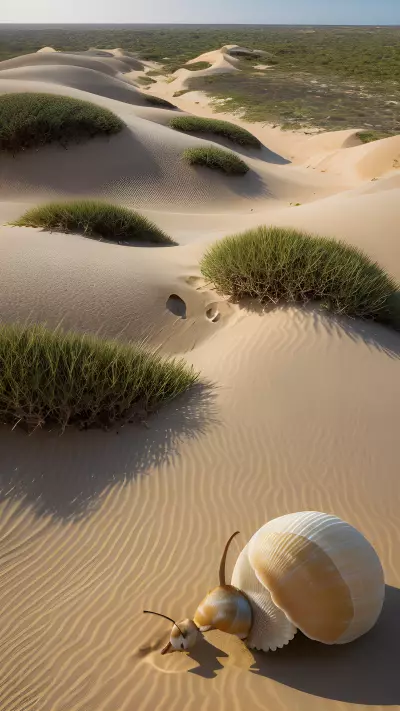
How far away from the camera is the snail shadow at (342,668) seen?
246cm

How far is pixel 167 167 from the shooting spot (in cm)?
1630

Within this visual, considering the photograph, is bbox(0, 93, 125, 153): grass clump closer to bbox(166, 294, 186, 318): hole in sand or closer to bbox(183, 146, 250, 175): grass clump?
bbox(183, 146, 250, 175): grass clump

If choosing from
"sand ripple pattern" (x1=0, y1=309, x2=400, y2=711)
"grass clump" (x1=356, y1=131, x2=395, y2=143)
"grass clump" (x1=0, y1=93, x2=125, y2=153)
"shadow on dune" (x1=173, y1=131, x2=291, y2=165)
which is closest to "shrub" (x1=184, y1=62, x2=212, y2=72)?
"grass clump" (x1=356, y1=131, x2=395, y2=143)

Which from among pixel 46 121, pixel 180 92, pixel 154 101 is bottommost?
pixel 46 121

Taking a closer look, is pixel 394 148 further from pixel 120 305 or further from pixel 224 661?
pixel 224 661

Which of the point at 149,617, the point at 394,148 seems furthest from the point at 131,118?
the point at 149,617

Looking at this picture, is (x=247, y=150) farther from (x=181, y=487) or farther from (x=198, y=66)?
(x=198, y=66)

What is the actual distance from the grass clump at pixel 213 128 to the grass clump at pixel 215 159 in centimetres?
359

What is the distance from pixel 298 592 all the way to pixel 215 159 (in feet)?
53.3

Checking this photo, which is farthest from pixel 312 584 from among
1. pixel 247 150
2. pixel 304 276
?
pixel 247 150

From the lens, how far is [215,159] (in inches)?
664

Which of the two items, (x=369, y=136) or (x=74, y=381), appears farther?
(x=369, y=136)

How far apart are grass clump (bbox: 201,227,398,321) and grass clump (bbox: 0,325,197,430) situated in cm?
185

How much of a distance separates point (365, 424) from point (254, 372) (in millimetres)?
1141
